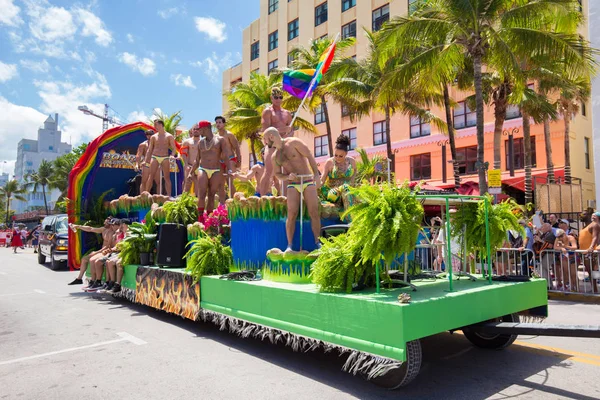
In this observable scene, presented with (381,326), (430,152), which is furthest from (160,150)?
(430,152)

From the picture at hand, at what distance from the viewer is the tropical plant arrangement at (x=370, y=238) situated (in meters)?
4.18

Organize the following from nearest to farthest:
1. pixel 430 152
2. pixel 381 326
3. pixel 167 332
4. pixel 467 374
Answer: pixel 381 326 → pixel 467 374 → pixel 167 332 → pixel 430 152

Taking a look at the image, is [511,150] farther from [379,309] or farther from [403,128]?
[379,309]

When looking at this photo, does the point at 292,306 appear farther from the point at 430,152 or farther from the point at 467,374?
the point at 430,152

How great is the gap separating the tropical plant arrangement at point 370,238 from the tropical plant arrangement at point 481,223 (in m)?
1.42

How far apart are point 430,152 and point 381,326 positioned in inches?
951

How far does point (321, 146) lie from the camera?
32688 mm

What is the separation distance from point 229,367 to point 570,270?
782 cm

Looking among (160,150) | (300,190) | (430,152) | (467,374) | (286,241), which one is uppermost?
(430,152)

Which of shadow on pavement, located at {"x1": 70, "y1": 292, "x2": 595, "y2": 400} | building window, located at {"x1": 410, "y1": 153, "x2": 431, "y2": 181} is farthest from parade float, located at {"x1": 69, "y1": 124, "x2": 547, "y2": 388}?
building window, located at {"x1": 410, "y1": 153, "x2": 431, "y2": 181}

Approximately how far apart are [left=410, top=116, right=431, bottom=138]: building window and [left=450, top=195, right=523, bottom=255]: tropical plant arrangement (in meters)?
22.3

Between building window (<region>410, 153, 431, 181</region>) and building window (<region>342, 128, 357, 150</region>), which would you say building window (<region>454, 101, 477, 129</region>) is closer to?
building window (<region>410, 153, 431, 181</region>)

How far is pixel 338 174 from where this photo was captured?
273 inches

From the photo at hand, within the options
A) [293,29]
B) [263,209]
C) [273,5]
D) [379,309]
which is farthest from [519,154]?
[273,5]
